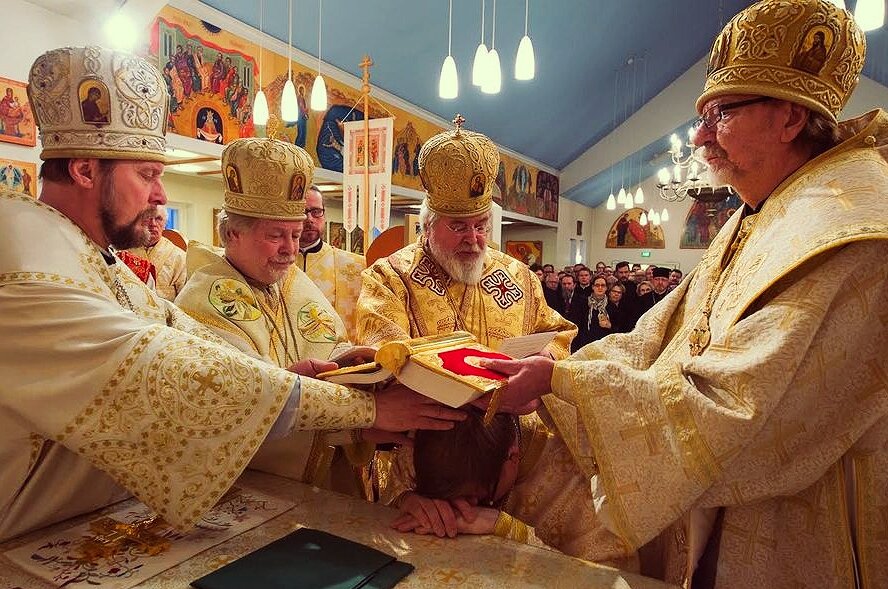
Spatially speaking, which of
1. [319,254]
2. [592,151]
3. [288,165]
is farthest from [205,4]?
[592,151]

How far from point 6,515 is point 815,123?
2.53m

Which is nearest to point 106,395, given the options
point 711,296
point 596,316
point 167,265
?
point 711,296

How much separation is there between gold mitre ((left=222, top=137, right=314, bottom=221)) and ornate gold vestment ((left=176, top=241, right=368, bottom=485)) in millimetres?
262

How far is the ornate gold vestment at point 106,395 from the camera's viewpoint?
150 centimetres

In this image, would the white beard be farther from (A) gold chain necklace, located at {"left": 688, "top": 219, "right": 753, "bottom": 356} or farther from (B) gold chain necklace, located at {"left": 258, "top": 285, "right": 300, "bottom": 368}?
(A) gold chain necklace, located at {"left": 688, "top": 219, "right": 753, "bottom": 356}

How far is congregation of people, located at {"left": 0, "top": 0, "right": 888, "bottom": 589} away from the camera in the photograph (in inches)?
60.5

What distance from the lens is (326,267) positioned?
171 inches

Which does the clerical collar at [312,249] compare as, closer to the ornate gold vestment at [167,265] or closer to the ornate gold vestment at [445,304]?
the ornate gold vestment at [445,304]

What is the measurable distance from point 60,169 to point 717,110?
2.02m

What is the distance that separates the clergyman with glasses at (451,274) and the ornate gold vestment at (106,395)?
4.94 ft

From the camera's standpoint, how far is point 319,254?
14.2 feet

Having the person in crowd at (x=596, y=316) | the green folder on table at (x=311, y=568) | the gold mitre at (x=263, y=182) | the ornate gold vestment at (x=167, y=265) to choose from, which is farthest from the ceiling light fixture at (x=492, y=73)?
the green folder on table at (x=311, y=568)

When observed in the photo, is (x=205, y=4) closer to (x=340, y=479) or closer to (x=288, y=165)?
(x=288, y=165)

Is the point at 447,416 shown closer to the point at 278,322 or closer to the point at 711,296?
the point at 711,296
